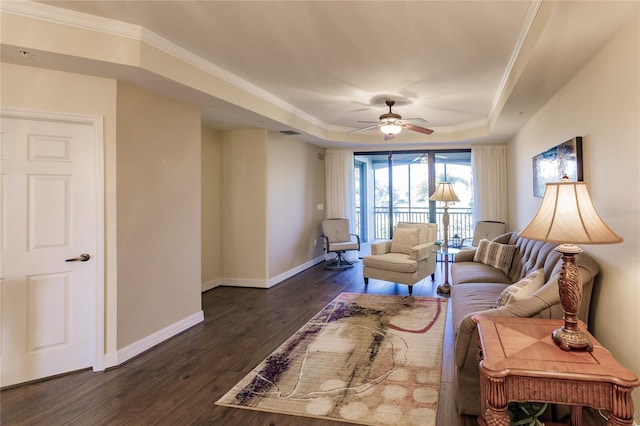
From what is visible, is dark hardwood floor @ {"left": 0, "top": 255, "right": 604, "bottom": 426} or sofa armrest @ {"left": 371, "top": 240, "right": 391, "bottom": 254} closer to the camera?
dark hardwood floor @ {"left": 0, "top": 255, "right": 604, "bottom": 426}

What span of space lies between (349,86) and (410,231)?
2.44 meters

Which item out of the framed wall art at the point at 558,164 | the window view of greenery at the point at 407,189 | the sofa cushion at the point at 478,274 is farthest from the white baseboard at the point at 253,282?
the framed wall art at the point at 558,164

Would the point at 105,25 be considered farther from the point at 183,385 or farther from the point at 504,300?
the point at 504,300

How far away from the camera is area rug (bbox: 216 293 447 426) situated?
226cm

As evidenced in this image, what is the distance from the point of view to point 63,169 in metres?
2.79

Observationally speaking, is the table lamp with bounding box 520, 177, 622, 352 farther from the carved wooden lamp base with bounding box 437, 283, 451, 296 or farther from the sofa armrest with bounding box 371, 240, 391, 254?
the sofa armrest with bounding box 371, 240, 391, 254

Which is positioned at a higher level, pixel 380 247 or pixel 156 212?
pixel 156 212

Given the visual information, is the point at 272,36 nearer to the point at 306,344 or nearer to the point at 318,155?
the point at 306,344

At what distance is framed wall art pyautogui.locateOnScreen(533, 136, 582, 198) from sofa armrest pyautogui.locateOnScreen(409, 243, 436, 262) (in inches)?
60.1

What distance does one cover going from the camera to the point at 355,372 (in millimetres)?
2715

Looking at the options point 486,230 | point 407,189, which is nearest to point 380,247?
point 486,230

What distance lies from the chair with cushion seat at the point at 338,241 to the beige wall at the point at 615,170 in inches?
164

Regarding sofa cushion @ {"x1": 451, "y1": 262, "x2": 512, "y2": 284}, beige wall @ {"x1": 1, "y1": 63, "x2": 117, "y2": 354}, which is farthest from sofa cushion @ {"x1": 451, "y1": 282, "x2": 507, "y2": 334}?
beige wall @ {"x1": 1, "y1": 63, "x2": 117, "y2": 354}

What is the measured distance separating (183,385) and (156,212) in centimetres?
159
